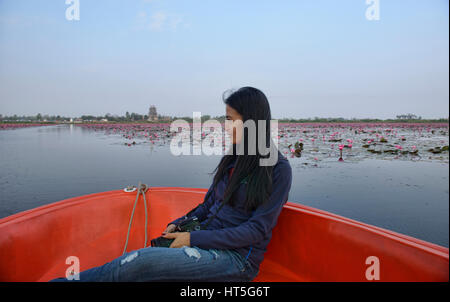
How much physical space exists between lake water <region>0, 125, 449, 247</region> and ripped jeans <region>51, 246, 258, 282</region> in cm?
206

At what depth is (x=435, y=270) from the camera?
747mm

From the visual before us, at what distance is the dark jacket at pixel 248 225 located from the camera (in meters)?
0.88

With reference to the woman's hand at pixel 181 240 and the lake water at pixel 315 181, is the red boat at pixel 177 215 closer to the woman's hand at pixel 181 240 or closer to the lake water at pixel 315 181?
the woman's hand at pixel 181 240

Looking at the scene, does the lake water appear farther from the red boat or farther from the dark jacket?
the dark jacket

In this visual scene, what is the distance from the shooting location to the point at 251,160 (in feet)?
3.27

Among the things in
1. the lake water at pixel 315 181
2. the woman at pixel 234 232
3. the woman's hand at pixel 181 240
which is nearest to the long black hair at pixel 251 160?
the woman at pixel 234 232

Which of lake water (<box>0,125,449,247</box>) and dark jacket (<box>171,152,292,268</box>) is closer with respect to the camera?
dark jacket (<box>171,152,292,268</box>)

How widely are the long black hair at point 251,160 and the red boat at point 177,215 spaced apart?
397 millimetres

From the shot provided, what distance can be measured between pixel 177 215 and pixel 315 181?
2.72 m

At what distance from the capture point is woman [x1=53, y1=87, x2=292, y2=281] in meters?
0.80

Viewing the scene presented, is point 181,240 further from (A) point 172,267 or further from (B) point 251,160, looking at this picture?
(B) point 251,160

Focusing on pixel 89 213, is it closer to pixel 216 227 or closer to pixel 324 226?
pixel 216 227

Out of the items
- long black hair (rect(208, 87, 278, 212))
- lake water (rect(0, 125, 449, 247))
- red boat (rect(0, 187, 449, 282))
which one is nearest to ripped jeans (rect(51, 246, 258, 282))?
long black hair (rect(208, 87, 278, 212))
